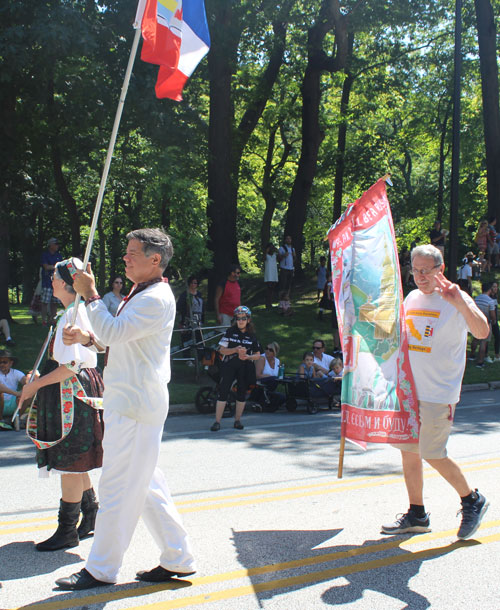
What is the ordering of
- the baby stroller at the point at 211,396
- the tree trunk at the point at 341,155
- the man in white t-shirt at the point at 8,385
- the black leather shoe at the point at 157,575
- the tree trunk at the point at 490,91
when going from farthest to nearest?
the tree trunk at the point at 341,155 < the tree trunk at the point at 490,91 < the baby stroller at the point at 211,396 < the man in white t-shirt at the point at 8,385 < the black leather shoe at the point at 157,575

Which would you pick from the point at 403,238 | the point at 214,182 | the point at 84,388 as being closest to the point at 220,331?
the point at 214,182

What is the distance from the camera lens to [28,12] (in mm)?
14367

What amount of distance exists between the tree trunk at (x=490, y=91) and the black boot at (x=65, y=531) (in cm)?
2488

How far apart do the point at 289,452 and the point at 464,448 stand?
2038 mm

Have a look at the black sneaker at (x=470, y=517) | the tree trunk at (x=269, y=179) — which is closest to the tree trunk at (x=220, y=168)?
the tree trunk at (x=269, y=179)

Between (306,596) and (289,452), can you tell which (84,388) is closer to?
(306,596)

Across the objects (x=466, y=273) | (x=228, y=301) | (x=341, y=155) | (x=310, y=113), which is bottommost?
(x=228, y=301)

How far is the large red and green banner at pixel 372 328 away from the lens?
16.1 feet

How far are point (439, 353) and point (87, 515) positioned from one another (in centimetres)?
271

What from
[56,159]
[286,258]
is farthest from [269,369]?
[56,159]

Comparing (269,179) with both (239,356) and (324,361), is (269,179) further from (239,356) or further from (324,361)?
(239,356)

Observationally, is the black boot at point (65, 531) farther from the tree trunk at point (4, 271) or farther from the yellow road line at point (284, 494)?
the tree trunk at point (4, 271)

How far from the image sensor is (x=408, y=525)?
16.5ft

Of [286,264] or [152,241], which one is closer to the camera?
Result: [152,241]
